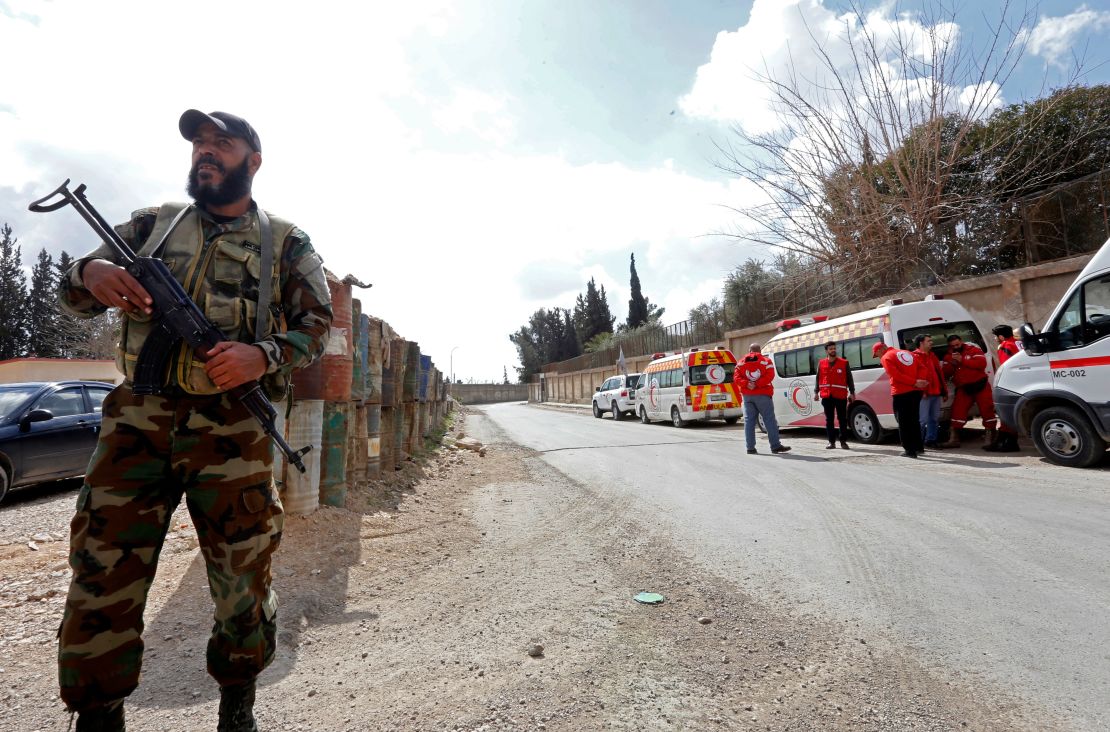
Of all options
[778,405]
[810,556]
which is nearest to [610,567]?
[810,556]

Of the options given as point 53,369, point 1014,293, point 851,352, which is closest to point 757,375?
point 851,352

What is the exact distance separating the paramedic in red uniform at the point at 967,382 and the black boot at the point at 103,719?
10.1 m

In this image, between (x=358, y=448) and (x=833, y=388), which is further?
(x=833, y=388)

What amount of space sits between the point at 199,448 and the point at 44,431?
6.80 metres

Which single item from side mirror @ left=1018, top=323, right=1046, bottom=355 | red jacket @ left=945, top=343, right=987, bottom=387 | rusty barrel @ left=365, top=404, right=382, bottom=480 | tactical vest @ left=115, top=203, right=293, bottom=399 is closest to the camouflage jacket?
tactical vest @ left=115, top=203, right=293, bottom=399

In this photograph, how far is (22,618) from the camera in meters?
2.79

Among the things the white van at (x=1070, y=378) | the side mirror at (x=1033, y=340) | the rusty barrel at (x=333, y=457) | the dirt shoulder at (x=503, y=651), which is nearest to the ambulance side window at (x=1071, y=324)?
the white van at (x=1070, y=378)

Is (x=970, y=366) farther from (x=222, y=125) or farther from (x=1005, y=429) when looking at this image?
(x=222, y=125)

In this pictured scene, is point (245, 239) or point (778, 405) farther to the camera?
point (778, 405)

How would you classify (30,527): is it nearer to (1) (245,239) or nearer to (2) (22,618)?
(2) (22,618)

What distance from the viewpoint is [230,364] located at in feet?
5.24

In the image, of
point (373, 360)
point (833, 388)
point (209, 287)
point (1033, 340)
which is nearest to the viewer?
point (209, 287)

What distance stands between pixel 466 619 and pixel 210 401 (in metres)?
1.64

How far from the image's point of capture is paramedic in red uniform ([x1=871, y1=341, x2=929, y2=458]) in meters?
7.43
